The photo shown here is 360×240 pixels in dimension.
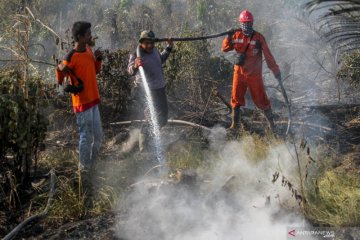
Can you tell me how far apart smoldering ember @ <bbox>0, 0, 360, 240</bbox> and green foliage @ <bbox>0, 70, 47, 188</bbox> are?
0.01 m

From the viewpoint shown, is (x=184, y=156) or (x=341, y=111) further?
(x=341, y=111)

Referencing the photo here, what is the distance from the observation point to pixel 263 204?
405 centimetres

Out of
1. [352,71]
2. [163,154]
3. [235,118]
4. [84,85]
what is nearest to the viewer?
[84,85]

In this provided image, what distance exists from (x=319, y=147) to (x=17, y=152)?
3708 millimetres

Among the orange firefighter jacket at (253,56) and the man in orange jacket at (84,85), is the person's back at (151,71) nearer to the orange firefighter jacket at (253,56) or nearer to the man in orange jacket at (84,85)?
the man in orange jacket at (84,85)

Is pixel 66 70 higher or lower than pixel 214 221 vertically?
higher

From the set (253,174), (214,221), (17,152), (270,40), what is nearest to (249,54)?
(253,174)

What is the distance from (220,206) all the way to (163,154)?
156 centimetres

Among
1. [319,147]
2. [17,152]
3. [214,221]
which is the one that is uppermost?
[17,152]

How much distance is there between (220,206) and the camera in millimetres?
4105

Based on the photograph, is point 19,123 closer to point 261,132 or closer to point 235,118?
point 235,118

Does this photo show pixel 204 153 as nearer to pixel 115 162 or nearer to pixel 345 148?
pixel 115 162

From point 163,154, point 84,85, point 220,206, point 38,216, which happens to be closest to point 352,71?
point 163,154

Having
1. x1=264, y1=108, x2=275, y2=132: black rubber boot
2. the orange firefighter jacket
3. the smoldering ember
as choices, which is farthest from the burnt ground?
the orange firefighter jacket
